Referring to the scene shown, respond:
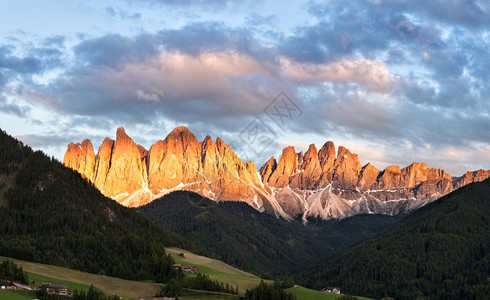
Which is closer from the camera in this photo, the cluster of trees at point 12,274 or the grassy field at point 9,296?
the grassy field at point 9,296

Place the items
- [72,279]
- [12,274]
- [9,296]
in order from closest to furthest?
[9,296], [12,274], [72,279]

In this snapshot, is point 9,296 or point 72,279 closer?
point 9,296

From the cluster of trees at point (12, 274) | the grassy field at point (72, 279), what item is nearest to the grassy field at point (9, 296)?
the cluster of trees at point (12, 274)

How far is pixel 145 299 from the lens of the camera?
7485 inches

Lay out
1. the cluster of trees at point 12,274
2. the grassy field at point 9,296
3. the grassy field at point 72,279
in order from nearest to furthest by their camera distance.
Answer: the grassy field at point 9,296, the cluster of trees at point 12,274, the grassy field at point 72,279

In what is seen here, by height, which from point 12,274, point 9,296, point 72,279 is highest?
point 12,274

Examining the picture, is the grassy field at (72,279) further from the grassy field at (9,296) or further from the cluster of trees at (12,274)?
the grassy field at (9,296)

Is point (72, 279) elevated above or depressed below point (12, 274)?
below

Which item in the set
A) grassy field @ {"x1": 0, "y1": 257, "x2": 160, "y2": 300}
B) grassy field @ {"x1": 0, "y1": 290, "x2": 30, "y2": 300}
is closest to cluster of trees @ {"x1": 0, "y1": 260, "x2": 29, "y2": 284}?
grassy field @ {"x1": 0, "y1": 257, "x2": 160, "y2": 300}

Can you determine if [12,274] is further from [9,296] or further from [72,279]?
[9,296]

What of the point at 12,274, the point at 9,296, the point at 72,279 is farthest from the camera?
the point at 72,279

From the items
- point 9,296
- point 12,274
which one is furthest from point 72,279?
point 9,296

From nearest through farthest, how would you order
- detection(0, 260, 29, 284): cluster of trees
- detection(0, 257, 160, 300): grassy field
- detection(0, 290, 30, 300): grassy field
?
detection(0, 290, 30, 300): grassy field < detection(0, 260, 29, 284): cluster of trees < detection(0, 257, 160, 300): grassy field

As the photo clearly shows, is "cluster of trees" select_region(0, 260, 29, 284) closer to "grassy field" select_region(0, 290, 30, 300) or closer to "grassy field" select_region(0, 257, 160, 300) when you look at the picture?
"grassy field" select_region(0, 257, 160, 300)
